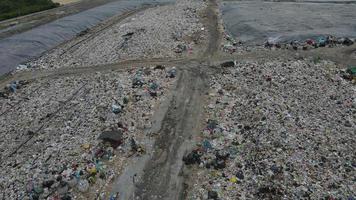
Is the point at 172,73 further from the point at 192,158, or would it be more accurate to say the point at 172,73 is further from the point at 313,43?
the point at 313,43

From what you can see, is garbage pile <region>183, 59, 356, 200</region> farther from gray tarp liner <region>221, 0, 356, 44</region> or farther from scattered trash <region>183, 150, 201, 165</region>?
gray tarp liner <region>221, 0, 356, 44</region>

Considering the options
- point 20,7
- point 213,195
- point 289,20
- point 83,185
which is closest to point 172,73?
point 83,185

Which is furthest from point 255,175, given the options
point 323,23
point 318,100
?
point 323,23

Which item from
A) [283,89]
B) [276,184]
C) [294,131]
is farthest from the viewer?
[283,89]

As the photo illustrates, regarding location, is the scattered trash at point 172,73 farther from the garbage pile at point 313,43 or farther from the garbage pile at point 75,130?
the garbage pile at point 313,43

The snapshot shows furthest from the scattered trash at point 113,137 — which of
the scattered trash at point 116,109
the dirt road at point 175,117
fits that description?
the scattered trash at point 116,109

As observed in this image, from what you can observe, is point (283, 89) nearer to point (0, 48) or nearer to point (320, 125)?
point (320, 125)
